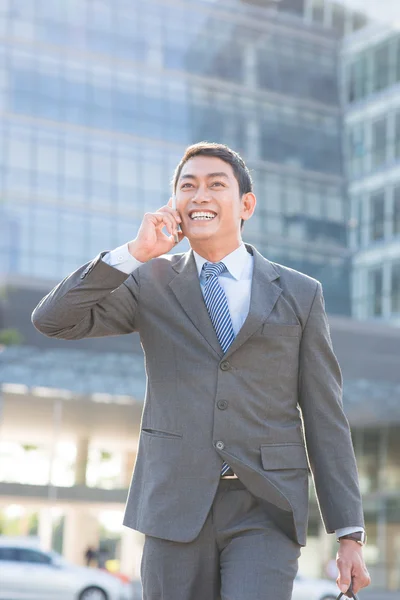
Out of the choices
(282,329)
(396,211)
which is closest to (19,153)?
(396,211)

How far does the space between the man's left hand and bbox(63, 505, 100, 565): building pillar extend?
37.0m

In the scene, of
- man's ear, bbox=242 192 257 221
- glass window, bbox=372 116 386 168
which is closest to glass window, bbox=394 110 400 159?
glass window, bbox=372 116 386 168

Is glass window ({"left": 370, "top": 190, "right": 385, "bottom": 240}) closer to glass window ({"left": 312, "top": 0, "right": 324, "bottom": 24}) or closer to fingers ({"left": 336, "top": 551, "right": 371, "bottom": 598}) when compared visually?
glass window ({"left": 312, "top": 0, "right": 324, "bottom": 24})

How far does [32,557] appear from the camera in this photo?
18797 millimetres

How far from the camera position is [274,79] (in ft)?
165

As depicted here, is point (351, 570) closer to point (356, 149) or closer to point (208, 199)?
point (208, 199)

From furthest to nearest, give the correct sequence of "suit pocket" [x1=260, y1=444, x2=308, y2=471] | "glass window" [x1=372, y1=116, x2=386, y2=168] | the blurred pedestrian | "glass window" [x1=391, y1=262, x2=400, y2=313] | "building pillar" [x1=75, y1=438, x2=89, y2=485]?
"glass window" [x1=372, y1=116, x2=386, y2=168], "glass window" [x1=391, y1=262, x2=400, y2=313], "building pillar" [x1=75, y1=438, x2=89, y2=485], the blurred pedestrian, "suit pocket" [x1=260, y1=444, x2=308, y2=471]

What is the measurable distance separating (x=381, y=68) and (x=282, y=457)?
1872 inches

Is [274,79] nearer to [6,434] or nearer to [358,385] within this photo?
[358,385]

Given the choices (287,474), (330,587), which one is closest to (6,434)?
(330,587)

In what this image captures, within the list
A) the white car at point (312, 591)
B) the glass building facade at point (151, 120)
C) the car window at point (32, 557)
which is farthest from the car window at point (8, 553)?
the glass building facade at point (151, 120)

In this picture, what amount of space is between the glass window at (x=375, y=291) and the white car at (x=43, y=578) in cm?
3063

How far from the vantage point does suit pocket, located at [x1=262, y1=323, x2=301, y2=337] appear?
355 centimetres

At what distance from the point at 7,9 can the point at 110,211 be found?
9068mm
